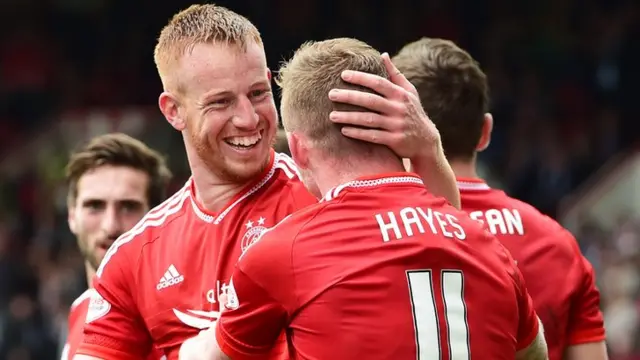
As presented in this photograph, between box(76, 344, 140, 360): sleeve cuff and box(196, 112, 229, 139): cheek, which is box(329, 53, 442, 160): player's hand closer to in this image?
box(196, 112, 229, 139): cheek

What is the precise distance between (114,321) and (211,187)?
52 centimetres

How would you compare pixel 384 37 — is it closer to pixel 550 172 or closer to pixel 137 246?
pixel 550 172

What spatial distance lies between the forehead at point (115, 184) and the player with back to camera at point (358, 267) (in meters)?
1.95

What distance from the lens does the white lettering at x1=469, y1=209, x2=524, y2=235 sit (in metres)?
4.04

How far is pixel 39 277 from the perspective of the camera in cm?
1291

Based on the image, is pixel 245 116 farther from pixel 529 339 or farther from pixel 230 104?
pixel 529 339

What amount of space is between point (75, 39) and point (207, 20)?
46.4 feet

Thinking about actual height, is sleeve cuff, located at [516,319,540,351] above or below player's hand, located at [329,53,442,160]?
below

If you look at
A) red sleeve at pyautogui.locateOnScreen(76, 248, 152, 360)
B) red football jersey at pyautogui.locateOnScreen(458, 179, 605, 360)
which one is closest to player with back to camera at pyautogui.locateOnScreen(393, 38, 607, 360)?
red football jersey at pyautogui.locateOnScreen(458, 179, 605, 360)

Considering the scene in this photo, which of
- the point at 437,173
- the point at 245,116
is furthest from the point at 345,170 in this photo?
the point at 245,116

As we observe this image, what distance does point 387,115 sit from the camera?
318 centimetres

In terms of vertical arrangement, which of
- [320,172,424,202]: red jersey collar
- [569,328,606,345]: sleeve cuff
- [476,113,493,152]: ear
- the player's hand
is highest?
the player's hand

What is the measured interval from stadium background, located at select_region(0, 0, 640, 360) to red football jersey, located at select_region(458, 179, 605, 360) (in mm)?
6125

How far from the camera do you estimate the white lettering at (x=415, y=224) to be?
3051 mm
